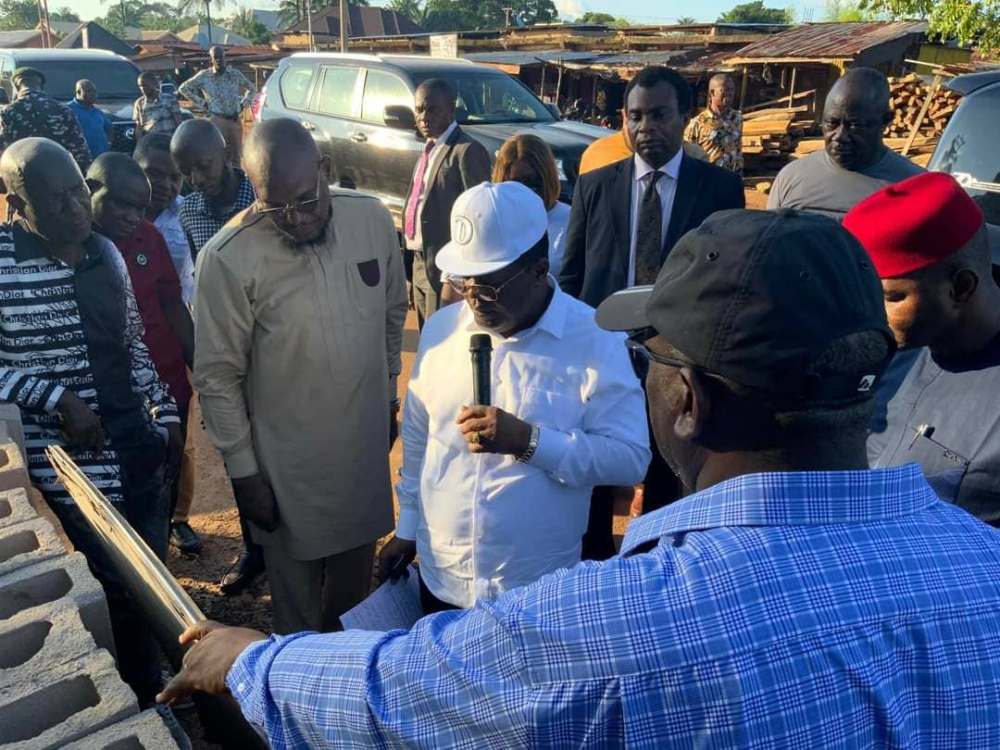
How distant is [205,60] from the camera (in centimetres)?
A: 2836

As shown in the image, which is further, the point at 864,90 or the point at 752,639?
the point at 864,90

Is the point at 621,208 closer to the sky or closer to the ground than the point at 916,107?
closer to the sky

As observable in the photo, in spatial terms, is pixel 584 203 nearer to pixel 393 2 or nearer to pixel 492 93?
pixel 492 93

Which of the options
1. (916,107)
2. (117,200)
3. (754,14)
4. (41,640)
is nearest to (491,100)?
(117,200)

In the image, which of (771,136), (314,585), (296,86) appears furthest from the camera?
(771,136)

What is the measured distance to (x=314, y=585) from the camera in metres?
3.02

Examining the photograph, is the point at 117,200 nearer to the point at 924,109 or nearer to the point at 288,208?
the point at 288,208

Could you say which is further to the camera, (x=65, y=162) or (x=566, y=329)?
(x=65, y=162)

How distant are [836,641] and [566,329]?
1420 millimetres

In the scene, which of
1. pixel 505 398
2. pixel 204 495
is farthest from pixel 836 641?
pixel 204 495

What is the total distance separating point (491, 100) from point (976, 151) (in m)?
5.44

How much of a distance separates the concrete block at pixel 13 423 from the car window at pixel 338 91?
23.2 ft

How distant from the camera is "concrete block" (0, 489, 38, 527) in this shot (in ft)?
6.73

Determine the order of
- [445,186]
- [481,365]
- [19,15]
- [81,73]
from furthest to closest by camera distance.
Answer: [19,15], [81,73], [445,186], [481,365]
